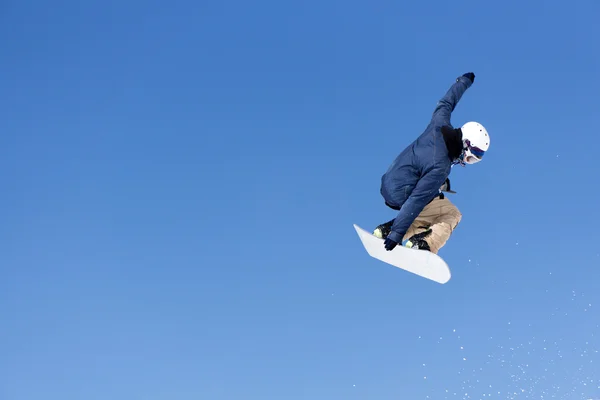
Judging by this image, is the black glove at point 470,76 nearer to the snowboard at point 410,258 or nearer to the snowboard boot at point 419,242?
the snowboard boot at point 419,242

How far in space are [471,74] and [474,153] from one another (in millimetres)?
1761

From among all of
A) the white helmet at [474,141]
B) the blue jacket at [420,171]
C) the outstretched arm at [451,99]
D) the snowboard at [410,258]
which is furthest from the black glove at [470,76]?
the snowboard at [410,258]

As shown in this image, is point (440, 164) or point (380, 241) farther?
point (380, 241)

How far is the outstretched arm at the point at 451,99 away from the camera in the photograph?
11.8 meters

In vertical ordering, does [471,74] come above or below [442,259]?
above

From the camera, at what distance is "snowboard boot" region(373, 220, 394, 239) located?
12.6 meters

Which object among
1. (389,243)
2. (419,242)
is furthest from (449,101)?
(389,243)

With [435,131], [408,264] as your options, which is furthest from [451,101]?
[408,264]

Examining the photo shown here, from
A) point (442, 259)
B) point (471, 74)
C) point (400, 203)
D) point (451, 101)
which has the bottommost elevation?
point (442, 259)

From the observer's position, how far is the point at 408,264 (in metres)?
12.5

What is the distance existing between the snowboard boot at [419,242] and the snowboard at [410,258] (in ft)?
0.51

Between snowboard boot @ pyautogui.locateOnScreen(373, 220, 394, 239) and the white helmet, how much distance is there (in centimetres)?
182

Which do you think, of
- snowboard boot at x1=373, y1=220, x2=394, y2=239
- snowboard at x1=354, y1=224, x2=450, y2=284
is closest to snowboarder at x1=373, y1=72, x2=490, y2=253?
snowboard at x1=354, y1=224, x2=450, y2=284

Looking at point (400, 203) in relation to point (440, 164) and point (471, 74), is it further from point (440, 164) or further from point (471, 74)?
point (471, 74)
